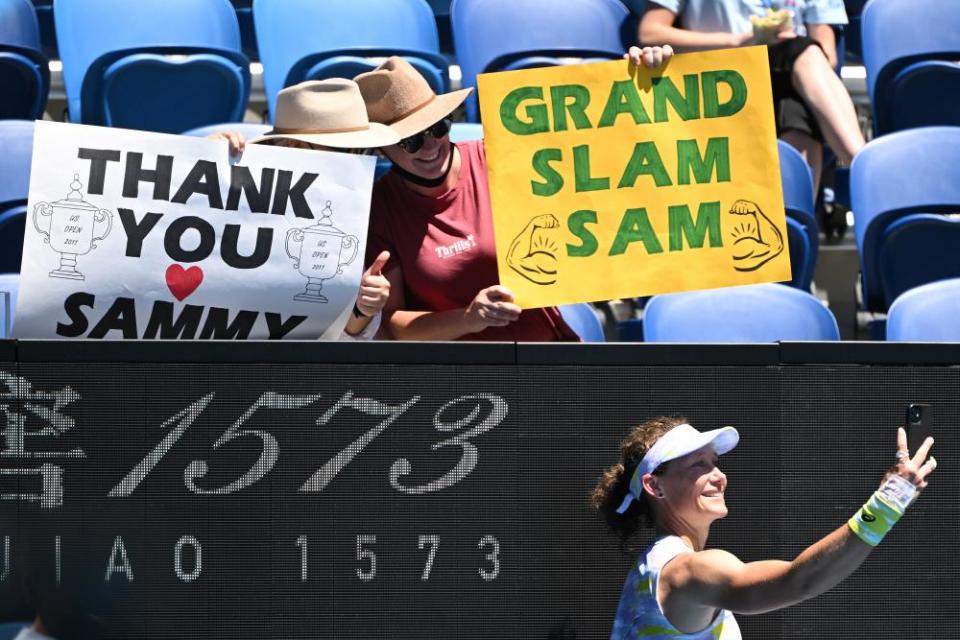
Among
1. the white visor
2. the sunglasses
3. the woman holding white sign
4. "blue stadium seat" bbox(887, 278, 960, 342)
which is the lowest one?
"blue stadium seat" bbox(887, 278, 960, 342)

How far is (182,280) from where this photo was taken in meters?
2.84

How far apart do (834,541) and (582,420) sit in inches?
19.5

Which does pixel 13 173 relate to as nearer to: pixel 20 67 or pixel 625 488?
pixel 20 67

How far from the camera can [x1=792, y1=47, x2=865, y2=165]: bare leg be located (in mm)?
5457

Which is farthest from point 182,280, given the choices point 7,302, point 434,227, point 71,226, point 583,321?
point 583,321

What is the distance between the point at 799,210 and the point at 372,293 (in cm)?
234

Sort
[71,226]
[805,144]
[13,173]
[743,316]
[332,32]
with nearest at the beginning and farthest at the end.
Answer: [71,226] → [743,316] → [13,173] → [805,144] → [332,32]

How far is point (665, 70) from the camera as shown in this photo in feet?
10.9

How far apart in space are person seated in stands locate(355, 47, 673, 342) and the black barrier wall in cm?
68

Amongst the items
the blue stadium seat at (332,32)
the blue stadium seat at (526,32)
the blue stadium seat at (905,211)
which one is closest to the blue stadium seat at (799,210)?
the blue stadium seat at (905,211)

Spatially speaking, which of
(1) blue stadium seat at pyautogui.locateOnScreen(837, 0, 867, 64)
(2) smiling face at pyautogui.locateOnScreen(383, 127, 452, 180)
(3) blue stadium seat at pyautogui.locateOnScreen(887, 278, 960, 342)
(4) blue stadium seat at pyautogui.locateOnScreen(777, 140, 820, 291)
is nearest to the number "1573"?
(2) smiling face at pyautogui.locateOnScreen(383, 127, 452, 180)

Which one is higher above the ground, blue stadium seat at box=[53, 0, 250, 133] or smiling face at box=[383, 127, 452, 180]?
smiling face at box=[383, 127, 452, 180]

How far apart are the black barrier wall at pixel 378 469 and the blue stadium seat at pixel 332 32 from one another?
3373 millimetres

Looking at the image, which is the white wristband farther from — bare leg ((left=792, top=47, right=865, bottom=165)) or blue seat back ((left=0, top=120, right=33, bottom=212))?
bare leg ((left=792, top=47, right=865, bottom=165))
